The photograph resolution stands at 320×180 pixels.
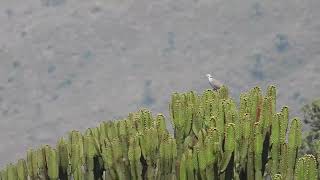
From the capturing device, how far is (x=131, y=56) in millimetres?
169375

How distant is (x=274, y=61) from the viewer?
15988cm

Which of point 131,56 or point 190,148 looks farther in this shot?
point 131,56

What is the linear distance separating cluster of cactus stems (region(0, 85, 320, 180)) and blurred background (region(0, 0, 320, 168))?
134410 millimetres

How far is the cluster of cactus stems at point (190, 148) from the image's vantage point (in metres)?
7.48

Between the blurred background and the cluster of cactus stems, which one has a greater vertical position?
the blurred background

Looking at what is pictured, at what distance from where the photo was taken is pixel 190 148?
27.5 feet

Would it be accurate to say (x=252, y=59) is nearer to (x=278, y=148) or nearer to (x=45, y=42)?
(x=45, y=42)

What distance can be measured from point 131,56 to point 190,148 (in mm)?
161425

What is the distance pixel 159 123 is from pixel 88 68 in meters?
161

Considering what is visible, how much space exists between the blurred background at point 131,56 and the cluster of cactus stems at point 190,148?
134410 millimetres

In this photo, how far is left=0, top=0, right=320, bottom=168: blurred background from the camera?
15162 cm

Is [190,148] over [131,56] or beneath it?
beneath

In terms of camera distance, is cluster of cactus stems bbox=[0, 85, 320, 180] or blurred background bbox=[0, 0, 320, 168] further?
blurred background bbox=[0, 0, 320, 168]

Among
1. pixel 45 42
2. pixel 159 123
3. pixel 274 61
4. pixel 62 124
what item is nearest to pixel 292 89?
pixel 274 61
